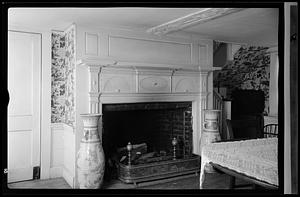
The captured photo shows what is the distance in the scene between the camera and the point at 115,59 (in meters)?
1.47

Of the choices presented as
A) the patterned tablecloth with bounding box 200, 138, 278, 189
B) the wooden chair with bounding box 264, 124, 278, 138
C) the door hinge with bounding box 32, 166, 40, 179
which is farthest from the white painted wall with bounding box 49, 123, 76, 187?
the wooden chair with bounding box 264, 124, 278, 138

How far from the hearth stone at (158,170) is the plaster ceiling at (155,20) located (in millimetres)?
674

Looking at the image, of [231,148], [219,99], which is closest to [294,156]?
[231,148]

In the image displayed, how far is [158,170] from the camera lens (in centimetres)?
156

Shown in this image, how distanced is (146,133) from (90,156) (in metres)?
0.33

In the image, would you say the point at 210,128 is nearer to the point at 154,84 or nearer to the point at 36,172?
the point at 154,84

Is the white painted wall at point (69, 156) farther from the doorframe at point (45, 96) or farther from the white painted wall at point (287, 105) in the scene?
the white painted wall at point (287, 105)

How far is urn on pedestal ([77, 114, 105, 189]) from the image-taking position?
1430mm

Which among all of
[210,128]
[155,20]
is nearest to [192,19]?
[155,20]

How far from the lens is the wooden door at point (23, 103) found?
1305 mm

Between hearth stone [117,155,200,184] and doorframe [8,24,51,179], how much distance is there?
1.32ft

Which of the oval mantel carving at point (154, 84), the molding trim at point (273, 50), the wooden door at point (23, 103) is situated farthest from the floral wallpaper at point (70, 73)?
the molding trim at point (273, 50)
